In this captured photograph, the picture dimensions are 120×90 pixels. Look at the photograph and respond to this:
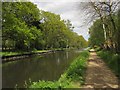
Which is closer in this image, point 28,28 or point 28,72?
point 28,72

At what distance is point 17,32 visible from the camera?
5059 cm

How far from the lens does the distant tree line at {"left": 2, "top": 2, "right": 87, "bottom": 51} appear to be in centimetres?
4869

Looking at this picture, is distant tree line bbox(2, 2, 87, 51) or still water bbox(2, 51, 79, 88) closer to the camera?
still water bbox(2, 51, 79, 88)

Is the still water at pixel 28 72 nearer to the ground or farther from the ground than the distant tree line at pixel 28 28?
nearer to the ground

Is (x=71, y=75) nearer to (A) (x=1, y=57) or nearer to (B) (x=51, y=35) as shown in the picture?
(A) (x=1, y=57)

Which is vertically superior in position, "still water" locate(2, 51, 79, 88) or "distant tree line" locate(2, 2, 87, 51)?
"distant tree line" locate(2, 2, 87, 51)

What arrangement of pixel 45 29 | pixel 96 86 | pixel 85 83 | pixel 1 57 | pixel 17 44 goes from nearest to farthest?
pixel 96 86, pixel 85 83, pixel 1 57, pixel 17 44, pixel 45 29

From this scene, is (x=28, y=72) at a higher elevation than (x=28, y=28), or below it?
below

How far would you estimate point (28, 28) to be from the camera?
64375 millimetres

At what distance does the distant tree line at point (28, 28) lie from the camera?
48.7 metres

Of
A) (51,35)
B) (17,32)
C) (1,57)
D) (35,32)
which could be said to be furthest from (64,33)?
(1,57)

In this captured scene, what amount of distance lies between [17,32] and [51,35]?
42.6 meters

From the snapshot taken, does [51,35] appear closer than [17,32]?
No

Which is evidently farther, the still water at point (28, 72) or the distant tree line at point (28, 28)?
the distant tree line at point (28, 28)
